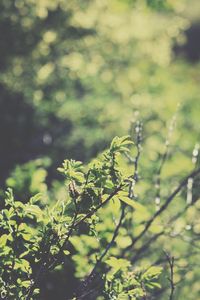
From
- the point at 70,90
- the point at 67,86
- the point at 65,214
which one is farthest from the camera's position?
the point at 70,90

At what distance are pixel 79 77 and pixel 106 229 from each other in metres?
4.09

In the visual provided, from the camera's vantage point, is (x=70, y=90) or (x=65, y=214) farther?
(x=70, y=90)

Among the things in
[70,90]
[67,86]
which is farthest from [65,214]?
[70,90]

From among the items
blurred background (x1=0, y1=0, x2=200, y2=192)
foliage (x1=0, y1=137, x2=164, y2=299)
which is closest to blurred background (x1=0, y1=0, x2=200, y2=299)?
blurred background (x1=0, y1=0, x2=200, y2=192)

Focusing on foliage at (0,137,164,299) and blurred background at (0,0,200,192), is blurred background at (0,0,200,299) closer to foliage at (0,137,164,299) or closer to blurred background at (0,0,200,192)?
blurred background at (0,0,200,192)

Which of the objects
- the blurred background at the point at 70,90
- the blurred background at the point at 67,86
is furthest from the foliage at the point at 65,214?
the blurred background at the point at 67,86

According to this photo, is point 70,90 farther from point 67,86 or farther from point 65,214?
point 65,214

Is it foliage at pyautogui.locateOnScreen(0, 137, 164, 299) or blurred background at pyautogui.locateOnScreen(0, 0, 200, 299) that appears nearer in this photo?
foliage at pyautogui.locateOnScreen(0, 137, 164, 299)

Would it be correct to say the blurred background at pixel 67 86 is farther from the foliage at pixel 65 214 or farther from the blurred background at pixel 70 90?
the foliage at pixel 65 214

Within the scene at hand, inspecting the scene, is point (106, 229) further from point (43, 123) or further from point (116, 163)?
point (43, 123)

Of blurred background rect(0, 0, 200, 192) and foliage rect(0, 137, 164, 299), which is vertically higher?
blurred background rect(0, 0, 200, 192)

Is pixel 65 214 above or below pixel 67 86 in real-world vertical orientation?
below

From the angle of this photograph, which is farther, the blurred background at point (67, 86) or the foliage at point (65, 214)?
the blurred background at point (67, 86)

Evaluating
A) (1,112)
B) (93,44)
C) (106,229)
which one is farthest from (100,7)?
(106,229)
